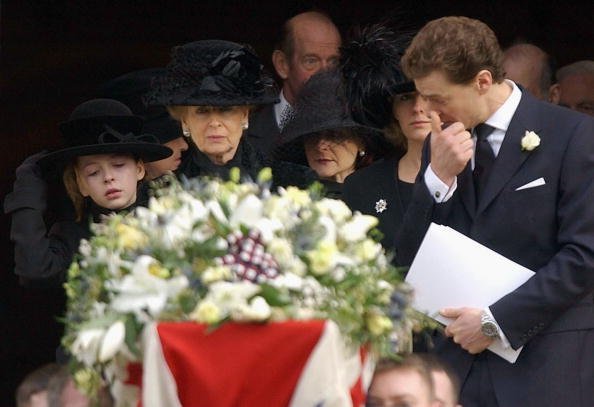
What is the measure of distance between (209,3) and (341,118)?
7.95ft

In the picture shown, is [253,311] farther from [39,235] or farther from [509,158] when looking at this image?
[39,235]

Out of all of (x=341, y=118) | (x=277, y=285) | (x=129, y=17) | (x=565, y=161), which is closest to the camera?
(x=277, y=285)

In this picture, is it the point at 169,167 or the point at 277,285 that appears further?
the point at 169,167

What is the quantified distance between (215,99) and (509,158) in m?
1.05

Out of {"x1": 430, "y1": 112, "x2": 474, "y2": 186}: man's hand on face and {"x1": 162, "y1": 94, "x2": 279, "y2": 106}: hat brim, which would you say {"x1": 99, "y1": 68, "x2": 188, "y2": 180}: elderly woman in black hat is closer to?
{"x1": 162, "y1": 94, "x2": 279, "y2": 106}: hat brim

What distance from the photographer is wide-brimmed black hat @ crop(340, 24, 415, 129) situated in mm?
5605

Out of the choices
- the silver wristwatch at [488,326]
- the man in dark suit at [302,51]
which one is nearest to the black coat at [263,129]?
A: the man in dark suit at [302,51]

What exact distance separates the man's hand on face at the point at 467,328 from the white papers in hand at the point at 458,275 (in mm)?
28

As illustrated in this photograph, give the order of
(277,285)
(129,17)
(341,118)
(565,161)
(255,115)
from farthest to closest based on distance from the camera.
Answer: (129,17)
(255,115)
(341,118)
(565,161)
(277,285)

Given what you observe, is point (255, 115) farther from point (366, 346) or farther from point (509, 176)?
→ point (366, 346)

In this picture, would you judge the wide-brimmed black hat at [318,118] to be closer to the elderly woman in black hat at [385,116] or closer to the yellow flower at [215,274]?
the elderly woman in black hat at [385,116]

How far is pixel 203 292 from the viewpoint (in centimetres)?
376

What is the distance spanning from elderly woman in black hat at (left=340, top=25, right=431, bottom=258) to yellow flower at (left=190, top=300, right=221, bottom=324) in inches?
64.5

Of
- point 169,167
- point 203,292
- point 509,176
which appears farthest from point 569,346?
point 169,167
